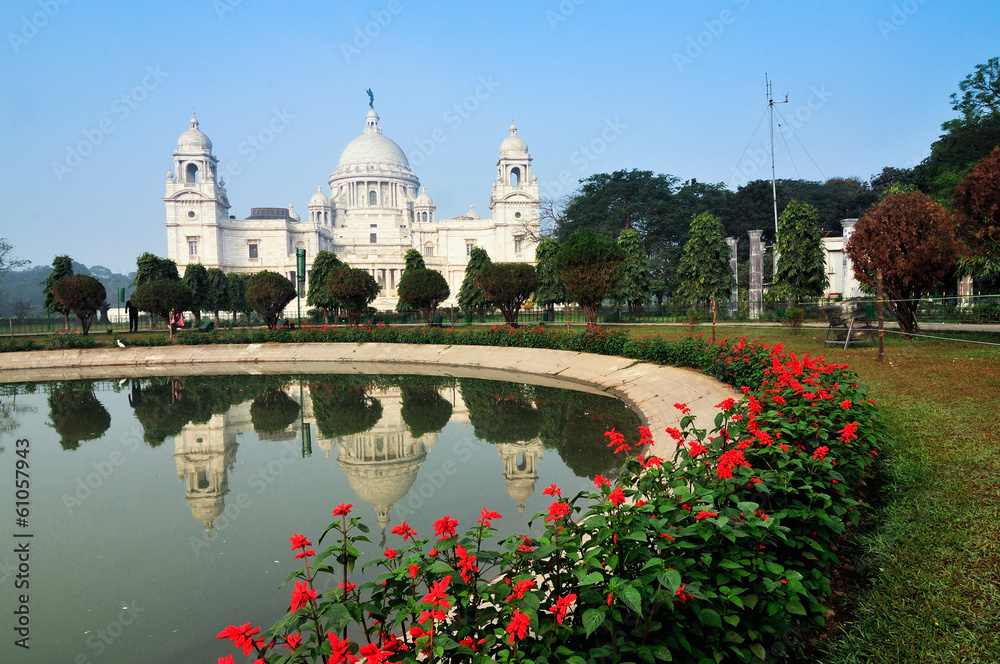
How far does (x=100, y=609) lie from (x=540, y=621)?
420cm

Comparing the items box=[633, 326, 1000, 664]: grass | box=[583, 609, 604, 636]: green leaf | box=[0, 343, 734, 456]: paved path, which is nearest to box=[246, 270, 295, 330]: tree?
box=[0, 343, 734, 456]: paved path

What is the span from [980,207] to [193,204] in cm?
6929

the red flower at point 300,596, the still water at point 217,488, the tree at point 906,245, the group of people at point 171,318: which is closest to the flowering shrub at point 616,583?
the red flower at point 300,596

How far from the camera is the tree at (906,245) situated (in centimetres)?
1398

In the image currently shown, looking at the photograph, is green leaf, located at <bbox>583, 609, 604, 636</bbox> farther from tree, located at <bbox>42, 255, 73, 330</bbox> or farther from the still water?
tree, located at <bbox>42, 255, 73, 330</bbox>

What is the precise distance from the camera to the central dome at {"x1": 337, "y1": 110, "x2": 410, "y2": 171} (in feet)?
275

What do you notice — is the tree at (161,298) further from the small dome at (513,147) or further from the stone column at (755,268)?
the small dome at (513,147)

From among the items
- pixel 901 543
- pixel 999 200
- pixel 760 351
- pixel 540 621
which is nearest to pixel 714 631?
pixel 540 621

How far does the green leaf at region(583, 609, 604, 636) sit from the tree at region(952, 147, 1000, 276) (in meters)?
14.3

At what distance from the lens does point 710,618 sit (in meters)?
2.82

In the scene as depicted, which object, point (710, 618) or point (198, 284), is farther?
point (198, 284)

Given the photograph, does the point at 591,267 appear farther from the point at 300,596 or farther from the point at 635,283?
the point at 300,596

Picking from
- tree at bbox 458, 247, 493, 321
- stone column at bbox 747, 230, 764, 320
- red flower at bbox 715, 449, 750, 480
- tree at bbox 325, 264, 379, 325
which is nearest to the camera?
red flower at bbox 715, 449, 750, 480

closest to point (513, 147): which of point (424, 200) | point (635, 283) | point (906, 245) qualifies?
point (424, 200)
